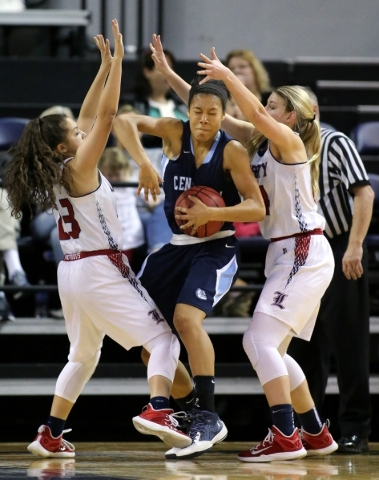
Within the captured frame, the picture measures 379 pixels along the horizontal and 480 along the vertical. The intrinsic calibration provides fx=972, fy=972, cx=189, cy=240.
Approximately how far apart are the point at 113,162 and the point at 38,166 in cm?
221

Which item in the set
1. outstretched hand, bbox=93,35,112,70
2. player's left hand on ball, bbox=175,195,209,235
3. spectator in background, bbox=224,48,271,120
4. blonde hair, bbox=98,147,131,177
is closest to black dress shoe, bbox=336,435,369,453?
player's left hand on ball, bbox=175,195,209,235

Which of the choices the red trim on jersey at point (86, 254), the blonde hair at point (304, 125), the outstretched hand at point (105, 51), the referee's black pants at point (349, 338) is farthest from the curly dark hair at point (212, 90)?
the referee's black pants at point (349, 338)

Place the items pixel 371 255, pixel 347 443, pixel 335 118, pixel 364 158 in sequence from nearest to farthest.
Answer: pixel 347 443
pixel 371 255
pixel 364 158
pixel 335 118

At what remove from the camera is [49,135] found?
4.22m

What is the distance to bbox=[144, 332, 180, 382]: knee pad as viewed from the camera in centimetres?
404

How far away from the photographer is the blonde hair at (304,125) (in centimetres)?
430

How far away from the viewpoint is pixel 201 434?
3.94m

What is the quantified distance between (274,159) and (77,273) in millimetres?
986

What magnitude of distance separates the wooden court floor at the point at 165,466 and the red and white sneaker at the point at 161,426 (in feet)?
0.37

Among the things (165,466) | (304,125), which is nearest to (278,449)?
(165,466)

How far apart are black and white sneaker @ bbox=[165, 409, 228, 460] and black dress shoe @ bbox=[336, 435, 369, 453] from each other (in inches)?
38.6

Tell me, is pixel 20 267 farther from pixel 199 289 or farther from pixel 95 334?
pixel 199 289

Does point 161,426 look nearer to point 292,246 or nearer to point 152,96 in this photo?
point 292,246

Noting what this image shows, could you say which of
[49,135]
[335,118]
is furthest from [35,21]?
[49,135]
